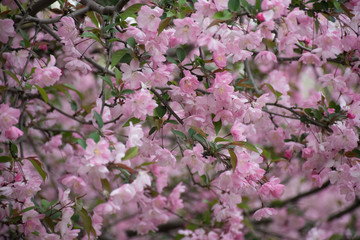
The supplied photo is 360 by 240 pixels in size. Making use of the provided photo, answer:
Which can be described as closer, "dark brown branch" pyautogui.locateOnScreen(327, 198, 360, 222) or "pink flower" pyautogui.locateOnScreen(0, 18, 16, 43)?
"pink flower" pyautogui.locateOnScreen(0, 18, 16, 43)

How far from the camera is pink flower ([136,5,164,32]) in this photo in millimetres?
1299

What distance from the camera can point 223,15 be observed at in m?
1.21

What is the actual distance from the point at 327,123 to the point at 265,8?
73 centimetres

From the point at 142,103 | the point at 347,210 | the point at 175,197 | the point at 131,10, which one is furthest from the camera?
the point at 347,210

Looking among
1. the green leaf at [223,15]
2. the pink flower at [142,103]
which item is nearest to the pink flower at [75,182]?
the pink flower at [142,103]

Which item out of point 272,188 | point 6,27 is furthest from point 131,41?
point 272,188

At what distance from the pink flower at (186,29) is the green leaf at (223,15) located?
0.11 metres

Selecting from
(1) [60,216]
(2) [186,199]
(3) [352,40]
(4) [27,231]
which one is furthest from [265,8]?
(2) [186,199]

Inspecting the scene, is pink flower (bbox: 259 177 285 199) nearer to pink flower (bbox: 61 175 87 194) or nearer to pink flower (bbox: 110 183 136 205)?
pink flower (bbox: 110 183 136 205)

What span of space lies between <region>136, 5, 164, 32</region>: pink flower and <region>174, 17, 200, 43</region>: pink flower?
77 mm

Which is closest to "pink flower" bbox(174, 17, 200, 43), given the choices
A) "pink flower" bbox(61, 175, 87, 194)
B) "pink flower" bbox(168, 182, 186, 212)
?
"pink flower" bbox(61, 175, 87, 194)

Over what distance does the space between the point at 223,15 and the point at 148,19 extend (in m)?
0.28

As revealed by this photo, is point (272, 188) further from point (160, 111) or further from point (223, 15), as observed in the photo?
point (223, 15)

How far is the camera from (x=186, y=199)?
312 centimetres
